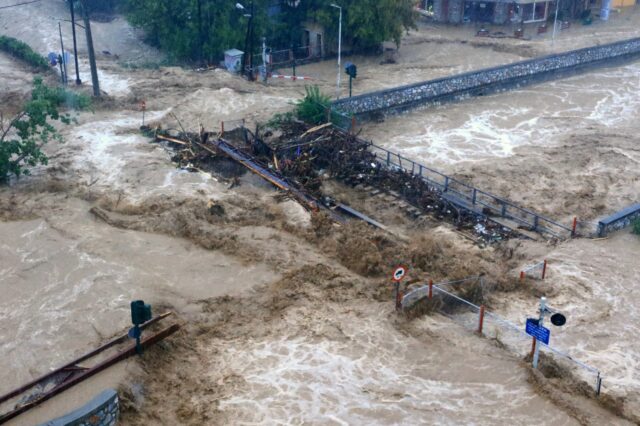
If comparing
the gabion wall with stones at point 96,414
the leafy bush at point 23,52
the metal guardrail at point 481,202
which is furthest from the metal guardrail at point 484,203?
the leafy bush at point 23,52

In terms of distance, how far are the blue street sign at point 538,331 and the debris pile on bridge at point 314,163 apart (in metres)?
7.37

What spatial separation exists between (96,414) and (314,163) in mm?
15308

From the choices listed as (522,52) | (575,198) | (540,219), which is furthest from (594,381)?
(522,52)

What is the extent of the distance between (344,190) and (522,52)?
75.2ft

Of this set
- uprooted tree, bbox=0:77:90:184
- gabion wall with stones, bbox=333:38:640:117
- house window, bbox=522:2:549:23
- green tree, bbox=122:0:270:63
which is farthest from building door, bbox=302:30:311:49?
uprooted tree, bbox=0:77:90:184

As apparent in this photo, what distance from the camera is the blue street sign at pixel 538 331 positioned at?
1413 centimetres

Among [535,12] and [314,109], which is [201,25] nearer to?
[314,109]

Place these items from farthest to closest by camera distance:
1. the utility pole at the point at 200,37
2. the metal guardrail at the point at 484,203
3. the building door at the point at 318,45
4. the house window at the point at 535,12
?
1. the house window at the point at 535,12
2. the building door at the point at 318,45
3. the utility pole at the point at 200,37
4. the metal guardrail at the point at 484,203

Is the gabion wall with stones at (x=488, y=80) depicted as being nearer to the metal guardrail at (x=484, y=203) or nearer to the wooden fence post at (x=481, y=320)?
the metal guardrail at (x=484, y=203)

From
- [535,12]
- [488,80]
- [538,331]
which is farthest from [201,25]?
[538,331]

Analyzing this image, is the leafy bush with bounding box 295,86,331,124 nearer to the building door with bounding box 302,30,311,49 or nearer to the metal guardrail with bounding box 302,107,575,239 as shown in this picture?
the metal guardrail with bounding box 302,107,575,239

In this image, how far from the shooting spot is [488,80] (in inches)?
1409

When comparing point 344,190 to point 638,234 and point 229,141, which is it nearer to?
point 229,141

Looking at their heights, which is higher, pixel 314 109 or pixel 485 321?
pixel 314 109
